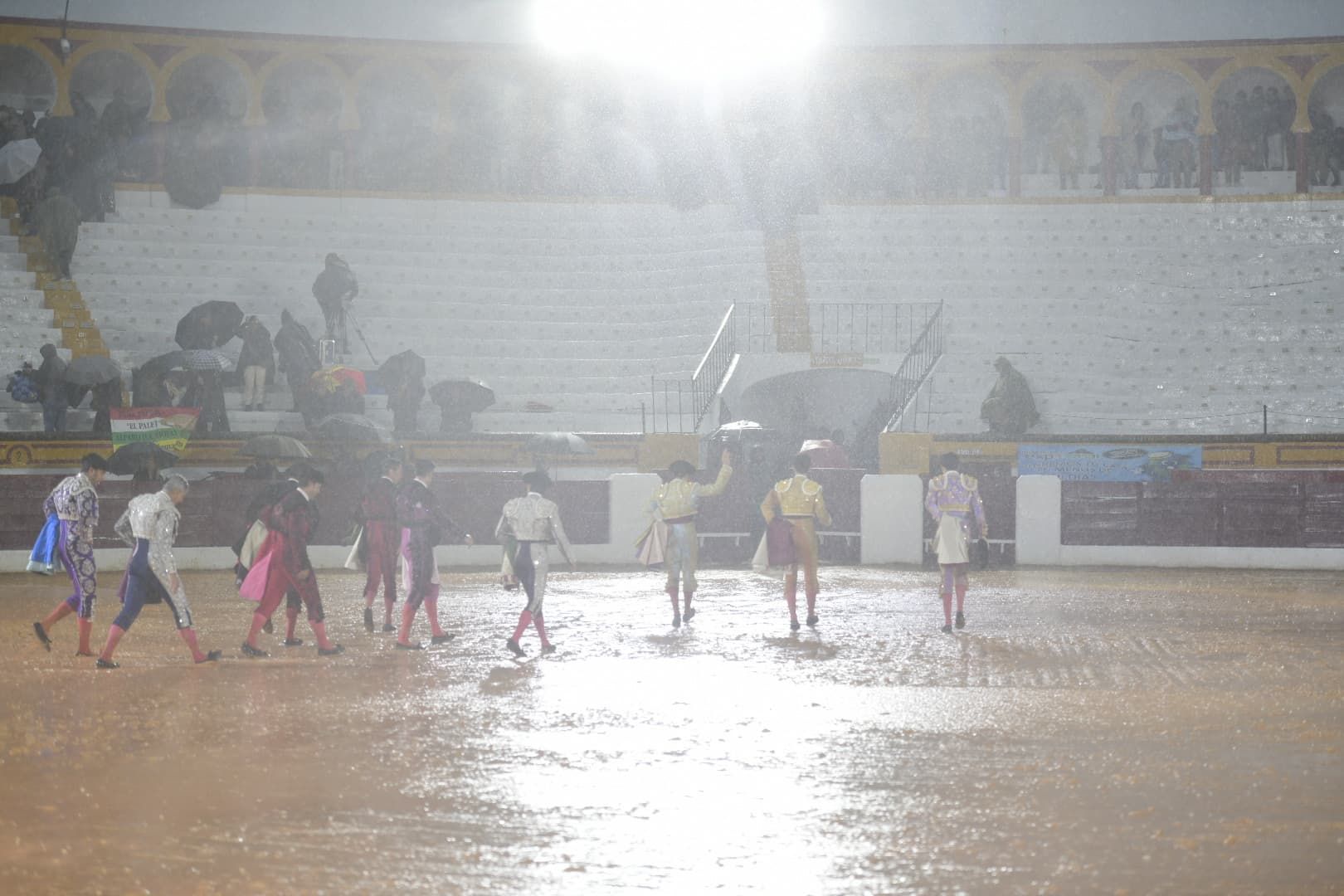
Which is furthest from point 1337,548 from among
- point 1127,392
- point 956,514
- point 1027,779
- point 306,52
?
point 306,52

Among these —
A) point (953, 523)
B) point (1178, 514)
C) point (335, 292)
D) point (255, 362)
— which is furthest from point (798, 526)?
point (335, 292)

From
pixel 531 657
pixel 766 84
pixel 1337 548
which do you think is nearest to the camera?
pixel 531 657

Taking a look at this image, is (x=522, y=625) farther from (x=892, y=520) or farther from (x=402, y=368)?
(x=402, y=368)

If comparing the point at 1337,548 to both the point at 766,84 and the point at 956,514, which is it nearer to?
the point at 956,514

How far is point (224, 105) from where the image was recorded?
27.2 metres

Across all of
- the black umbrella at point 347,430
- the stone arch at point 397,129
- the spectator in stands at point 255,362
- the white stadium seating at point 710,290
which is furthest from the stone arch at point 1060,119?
the black umbrella at point 347,430

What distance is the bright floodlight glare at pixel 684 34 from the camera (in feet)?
94.6

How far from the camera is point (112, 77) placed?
28.1m

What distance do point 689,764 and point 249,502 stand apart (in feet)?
40.5

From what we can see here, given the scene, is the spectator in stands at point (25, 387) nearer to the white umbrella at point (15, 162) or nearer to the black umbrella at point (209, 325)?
the black umbrella at point (209, 325)

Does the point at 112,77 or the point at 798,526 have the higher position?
the point at 112,77

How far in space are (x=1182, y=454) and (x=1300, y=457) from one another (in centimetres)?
186

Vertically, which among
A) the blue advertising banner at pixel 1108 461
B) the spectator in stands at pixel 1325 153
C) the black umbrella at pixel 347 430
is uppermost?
the spectator in stands at pixel 1325 153

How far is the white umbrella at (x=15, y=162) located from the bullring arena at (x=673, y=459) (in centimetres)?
8
